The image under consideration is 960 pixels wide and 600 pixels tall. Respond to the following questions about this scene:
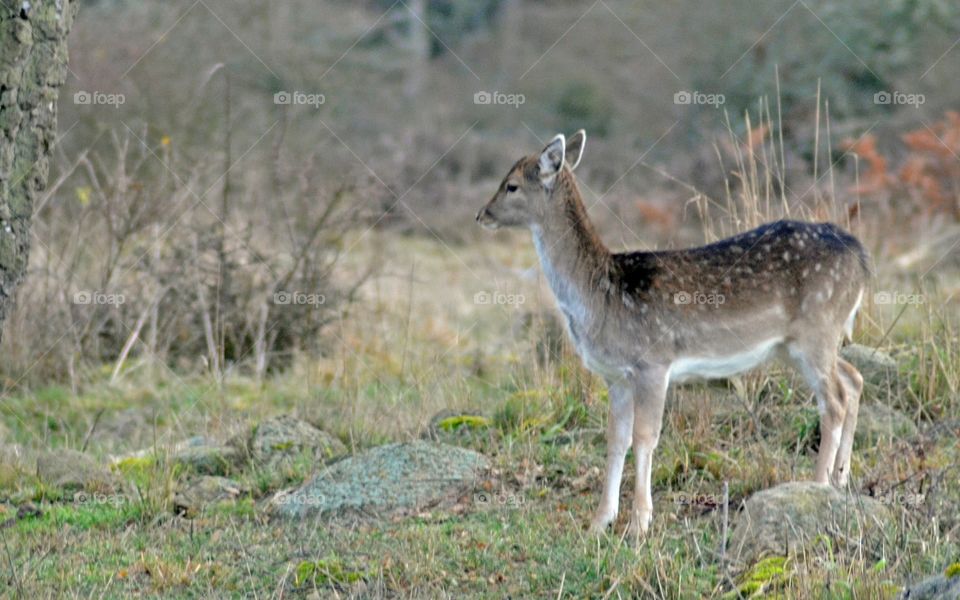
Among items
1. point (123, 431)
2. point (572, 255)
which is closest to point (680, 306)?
point (572, 255)

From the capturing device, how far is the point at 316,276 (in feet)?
43.6

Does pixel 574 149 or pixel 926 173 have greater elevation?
pixel 926 173

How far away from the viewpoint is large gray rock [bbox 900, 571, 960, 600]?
Answer: 5613mm

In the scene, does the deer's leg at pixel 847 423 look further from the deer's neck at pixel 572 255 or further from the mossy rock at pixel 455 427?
the mossy rock at pixel 455 427

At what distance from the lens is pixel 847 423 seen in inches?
334

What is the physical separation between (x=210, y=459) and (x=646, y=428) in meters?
2.99

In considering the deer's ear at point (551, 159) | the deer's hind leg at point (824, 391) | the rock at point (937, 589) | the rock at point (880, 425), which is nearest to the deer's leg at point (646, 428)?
the deer's hind leg at point (824, 391)

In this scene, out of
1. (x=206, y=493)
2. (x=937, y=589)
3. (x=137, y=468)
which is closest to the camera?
(x=937, y=589)

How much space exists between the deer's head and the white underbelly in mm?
1164

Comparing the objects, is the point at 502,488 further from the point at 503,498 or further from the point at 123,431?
the point at 123,431

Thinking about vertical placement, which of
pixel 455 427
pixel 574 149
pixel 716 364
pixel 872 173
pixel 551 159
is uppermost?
pixel 872 173

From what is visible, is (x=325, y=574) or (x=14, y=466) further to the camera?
(x=14, y=466)

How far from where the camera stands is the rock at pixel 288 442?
9.34 metres

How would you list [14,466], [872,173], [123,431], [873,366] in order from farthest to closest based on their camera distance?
[872,173], [123,431], [873,366], [14,466]
